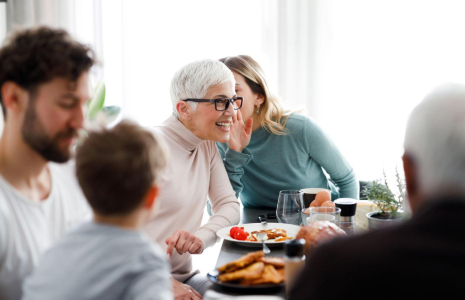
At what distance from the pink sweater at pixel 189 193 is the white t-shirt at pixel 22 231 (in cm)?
64

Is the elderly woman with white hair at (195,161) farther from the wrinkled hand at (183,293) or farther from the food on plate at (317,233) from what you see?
the food on plate at (317,233)

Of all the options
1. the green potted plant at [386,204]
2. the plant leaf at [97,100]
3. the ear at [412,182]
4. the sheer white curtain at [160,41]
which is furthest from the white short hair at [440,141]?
the sheer white curtain at [160,41]

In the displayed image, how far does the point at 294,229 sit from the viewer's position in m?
1.78

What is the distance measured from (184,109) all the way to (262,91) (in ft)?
2.11

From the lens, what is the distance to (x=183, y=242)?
1.74m

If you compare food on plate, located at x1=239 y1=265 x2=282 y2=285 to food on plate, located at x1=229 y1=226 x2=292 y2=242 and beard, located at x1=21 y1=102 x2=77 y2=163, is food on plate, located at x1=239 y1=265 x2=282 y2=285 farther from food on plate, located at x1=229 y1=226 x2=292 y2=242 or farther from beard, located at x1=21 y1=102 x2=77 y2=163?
beard, located at x1=21 y1=102 x2=77 y2=163

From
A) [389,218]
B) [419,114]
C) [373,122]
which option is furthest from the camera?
[373,122]

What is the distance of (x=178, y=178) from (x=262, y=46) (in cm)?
232

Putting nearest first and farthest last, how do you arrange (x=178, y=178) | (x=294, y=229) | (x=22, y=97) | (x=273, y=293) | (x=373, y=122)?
1. (x=22, y=97)
2. (x=273, y=293)
3. (x=294, y=229)
4. (x=178, y=178)
5. (x=373, y=122)

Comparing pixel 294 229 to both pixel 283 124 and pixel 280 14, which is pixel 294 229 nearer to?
pixel 283 124

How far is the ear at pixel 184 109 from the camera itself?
7.14ft

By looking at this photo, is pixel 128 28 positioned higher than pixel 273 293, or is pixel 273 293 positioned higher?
pixel 128 28

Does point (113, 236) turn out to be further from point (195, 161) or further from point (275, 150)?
point (275, 150)

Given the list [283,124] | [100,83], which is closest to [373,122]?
[283,124]
